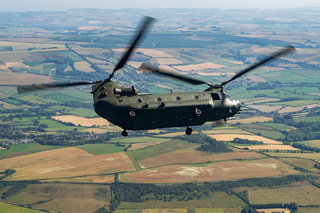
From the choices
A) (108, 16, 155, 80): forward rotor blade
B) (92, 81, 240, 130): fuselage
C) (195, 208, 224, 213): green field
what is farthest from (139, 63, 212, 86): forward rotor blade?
(195, 208, 224, 213): green field

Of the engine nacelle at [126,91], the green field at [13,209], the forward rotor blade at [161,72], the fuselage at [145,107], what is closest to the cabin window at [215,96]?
the fuselage at [145,107]

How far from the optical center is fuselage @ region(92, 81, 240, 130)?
134 feet

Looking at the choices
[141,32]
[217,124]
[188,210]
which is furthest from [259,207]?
[141,32]

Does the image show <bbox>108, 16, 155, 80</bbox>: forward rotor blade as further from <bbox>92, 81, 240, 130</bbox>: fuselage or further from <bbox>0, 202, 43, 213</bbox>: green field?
<bbox>0, 202, 43, 213</bbox>: green field

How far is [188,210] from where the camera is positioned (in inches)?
7849

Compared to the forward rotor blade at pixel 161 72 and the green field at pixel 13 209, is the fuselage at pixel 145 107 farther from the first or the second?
the green field at pixel 13 209

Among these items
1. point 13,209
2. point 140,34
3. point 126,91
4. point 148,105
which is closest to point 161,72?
point 148,105

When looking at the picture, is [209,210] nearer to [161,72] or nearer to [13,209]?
[13,209]

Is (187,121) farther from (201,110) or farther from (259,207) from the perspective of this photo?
(259,207)

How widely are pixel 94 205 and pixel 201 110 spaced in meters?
166

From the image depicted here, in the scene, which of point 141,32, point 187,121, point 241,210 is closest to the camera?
point 141,32

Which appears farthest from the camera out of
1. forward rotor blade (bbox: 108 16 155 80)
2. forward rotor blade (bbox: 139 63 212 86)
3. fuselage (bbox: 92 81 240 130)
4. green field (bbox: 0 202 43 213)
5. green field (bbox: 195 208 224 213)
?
green field (bbox: 195 208 224 213)

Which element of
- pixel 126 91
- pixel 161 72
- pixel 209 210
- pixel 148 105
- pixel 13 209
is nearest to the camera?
pixel 161 72

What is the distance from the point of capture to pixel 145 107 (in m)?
41.2
